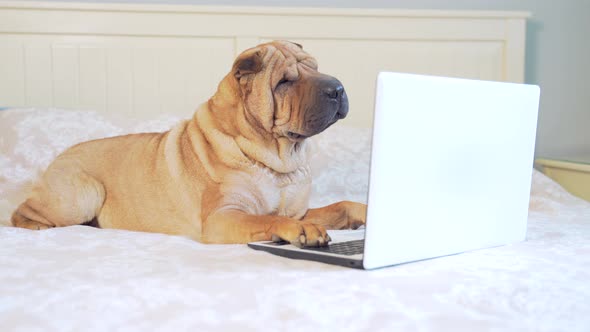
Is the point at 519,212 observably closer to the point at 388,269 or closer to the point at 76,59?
the point at 388,269

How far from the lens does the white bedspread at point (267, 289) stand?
34.0 inches

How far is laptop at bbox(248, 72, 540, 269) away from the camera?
3.45 ft

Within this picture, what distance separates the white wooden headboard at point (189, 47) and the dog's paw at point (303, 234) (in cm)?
149

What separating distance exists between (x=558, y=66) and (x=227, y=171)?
7.51 ft

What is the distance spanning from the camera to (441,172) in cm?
116

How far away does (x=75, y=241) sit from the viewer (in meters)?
1.46

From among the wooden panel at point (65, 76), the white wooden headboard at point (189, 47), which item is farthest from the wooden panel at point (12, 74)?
the wooden panel at point (65, 76)

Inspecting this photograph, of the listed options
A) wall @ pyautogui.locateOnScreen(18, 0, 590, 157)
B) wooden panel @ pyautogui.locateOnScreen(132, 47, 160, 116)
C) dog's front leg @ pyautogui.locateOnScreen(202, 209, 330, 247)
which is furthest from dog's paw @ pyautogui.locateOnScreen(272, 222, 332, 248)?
wall @ pyautogui.locateOnScreen(18, 0, 590, 157)

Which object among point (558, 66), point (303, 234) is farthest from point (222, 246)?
point (558, 66)

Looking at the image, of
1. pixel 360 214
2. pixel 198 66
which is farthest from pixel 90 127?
pixel 360 214

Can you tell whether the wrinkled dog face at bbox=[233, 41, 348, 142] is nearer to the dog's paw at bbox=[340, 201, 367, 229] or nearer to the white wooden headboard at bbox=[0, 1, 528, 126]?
the dog's paw at bbox=[340, 201, 367, 229]

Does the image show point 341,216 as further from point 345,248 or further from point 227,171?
point 345,248

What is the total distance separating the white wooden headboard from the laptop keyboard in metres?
1.56

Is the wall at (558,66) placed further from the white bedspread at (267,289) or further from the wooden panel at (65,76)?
the white bedspread at (267,289)
